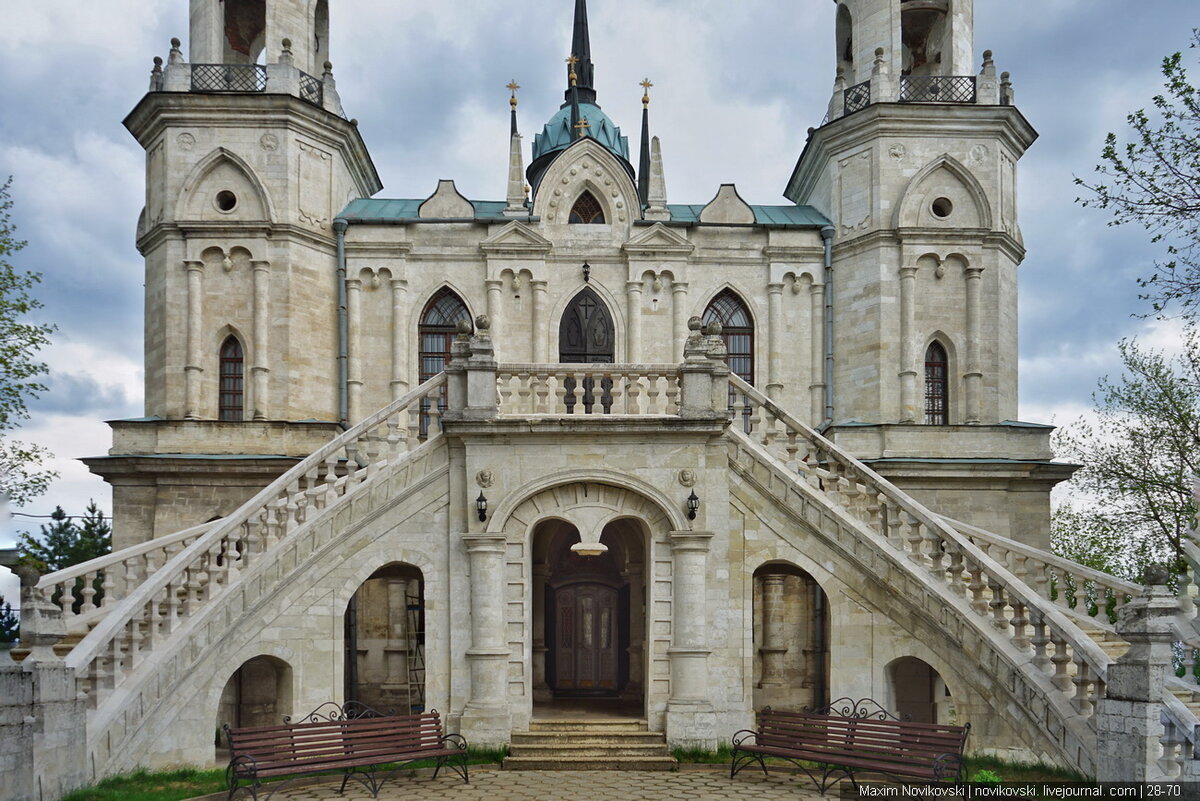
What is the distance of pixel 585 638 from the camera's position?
20.8 m

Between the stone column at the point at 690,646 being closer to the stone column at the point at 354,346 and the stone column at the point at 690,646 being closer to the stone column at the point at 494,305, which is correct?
the stone column at the point at 494,305

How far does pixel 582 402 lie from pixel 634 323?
19.6 ft

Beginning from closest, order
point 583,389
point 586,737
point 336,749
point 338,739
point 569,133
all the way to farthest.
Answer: point 336,749 → point 338,739 → point 586,737 → point 583,389 → point 569,133

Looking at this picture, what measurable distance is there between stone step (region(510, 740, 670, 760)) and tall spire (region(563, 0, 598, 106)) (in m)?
26.7

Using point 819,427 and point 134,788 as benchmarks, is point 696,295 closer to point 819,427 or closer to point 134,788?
point 819,427

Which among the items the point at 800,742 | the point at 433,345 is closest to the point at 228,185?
A: the point at 433,345

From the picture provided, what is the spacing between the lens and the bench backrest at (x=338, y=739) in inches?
496

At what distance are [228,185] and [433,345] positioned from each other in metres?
5.62

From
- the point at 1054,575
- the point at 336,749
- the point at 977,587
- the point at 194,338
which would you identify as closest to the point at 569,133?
the point at 194,338

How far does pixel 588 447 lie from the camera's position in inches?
617

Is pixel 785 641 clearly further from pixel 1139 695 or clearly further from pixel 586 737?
pixel 1139 695

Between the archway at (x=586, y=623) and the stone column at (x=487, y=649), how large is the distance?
14.5 feet

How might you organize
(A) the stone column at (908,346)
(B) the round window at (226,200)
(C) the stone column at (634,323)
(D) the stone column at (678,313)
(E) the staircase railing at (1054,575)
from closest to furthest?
(E) the staircase railing at (1054,575) < (A) the stone column at (908,346) < (B) the round window at (226,200) < (C) the stone column at (634,323) < (D) the stone column at (678,313)

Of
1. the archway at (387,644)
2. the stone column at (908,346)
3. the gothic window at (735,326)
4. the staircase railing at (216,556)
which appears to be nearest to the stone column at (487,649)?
the staircase railing at (216,556)
